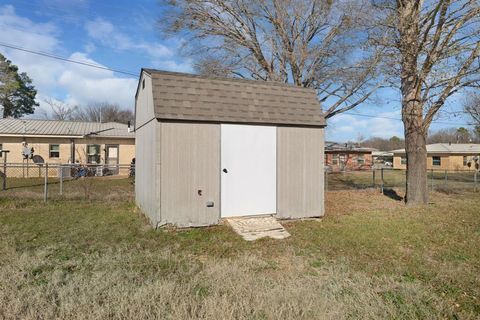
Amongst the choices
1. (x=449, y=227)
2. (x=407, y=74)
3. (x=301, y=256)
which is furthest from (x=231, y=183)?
(x=407, y=74)

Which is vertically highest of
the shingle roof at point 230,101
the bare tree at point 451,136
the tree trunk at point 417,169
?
the bare tree at point 451,136

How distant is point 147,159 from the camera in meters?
7.18

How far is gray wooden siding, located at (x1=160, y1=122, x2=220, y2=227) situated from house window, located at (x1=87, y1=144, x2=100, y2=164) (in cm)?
1432

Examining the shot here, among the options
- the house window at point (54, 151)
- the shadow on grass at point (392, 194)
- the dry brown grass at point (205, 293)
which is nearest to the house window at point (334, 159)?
the shadow on grass at point (392, 194)

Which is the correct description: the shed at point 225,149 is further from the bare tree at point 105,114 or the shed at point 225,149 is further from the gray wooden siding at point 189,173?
the bare tree at point 105,114

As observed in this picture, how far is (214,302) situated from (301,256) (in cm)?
224

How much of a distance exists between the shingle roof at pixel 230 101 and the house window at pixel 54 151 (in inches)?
558

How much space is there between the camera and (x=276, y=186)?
23.6 feet

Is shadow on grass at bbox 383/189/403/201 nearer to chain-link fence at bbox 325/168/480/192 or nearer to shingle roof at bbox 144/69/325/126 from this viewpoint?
chain-link fence at bbox 325/168/480/192

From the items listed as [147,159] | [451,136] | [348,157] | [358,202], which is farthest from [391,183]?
[451,136]

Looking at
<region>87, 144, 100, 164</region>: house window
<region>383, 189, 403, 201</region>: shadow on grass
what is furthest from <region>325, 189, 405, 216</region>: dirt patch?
<region>87, 144, 100, 164</region>: house window

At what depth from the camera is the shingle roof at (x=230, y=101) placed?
6.43m

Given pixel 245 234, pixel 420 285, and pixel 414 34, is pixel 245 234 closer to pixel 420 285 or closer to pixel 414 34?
pixel 420 285

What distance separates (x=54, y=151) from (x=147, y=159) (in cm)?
1405
